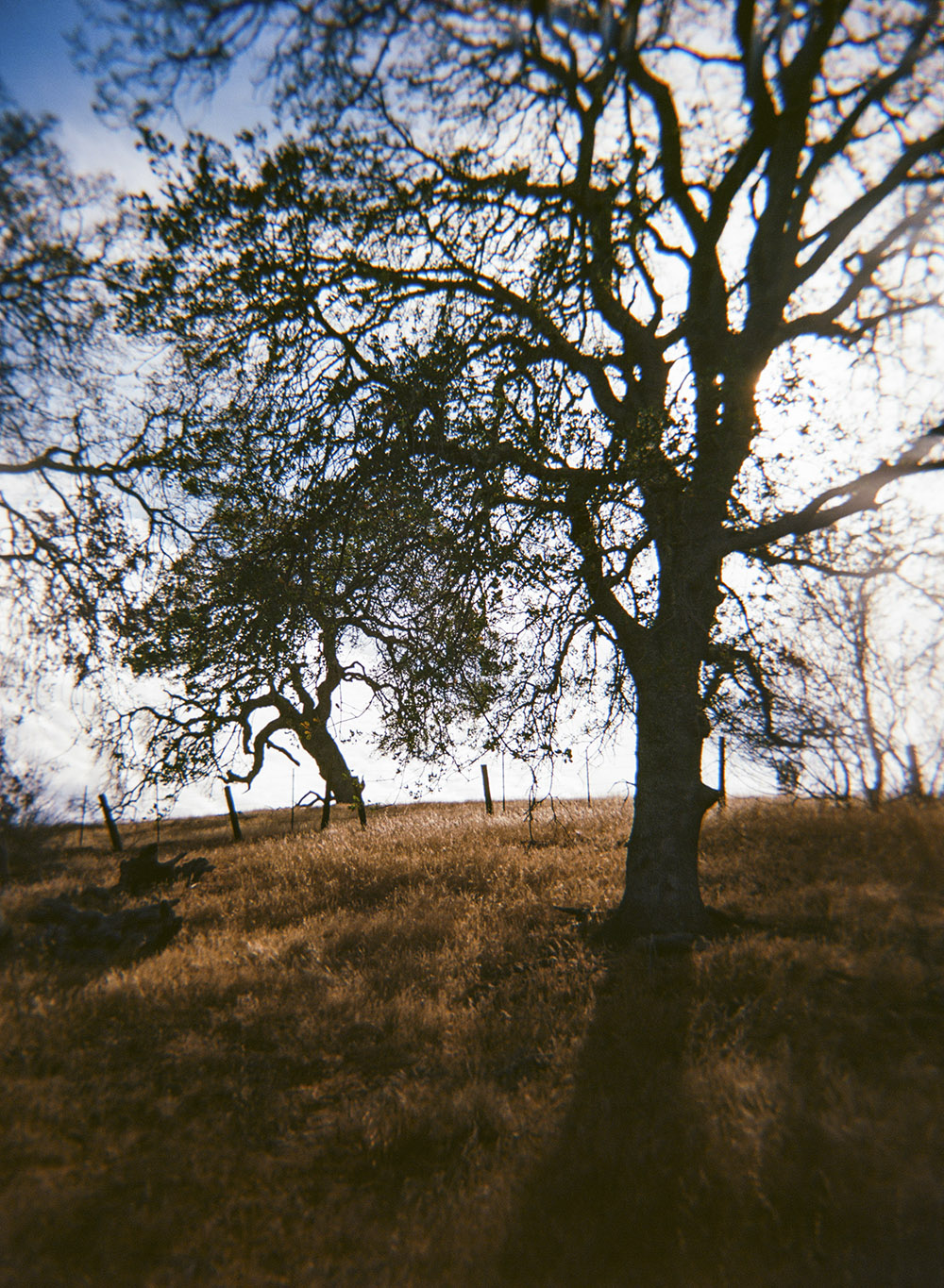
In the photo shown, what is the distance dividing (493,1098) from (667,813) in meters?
4.38

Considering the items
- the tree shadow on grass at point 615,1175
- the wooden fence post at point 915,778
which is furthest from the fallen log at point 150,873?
the wooden fence post at point 915,778

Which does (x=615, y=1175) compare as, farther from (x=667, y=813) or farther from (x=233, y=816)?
(x=233, y=816)

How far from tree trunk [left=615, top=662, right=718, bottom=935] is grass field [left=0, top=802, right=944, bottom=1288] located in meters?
0.62

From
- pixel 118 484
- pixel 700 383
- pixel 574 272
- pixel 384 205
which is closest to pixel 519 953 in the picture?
pixel 700 383

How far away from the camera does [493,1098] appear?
541 centimetres

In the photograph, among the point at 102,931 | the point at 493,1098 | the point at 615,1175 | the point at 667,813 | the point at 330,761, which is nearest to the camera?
the point at 615,1175

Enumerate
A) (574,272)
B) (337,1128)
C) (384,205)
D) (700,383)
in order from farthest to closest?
(700,383) < (384,205) < (574,272) < (337,1128)

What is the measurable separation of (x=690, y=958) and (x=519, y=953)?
209 cm

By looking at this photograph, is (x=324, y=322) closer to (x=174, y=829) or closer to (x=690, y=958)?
(x=690, y=958)

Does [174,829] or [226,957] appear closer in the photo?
[226,957]

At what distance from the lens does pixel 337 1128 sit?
5.33 m

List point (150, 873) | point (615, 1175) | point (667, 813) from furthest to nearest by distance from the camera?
point (150, 873) → point (667, 813) → point (615, 1175)

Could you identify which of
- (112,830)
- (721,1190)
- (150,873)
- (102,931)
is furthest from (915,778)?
(112,830)

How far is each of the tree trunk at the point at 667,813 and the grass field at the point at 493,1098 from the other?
0.62 meters
